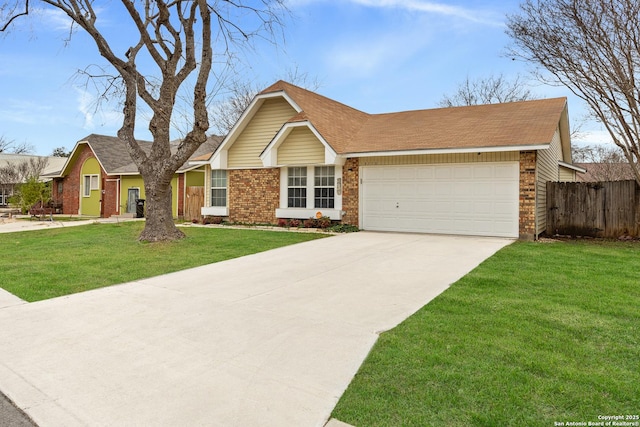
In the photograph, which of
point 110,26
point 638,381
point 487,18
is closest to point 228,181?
point 110,26

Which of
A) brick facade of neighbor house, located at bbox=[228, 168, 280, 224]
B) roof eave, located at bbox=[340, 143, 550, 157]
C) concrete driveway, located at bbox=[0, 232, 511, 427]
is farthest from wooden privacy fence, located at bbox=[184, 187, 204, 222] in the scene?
concrete driveway, located at bbox=[0, 232, 511, 427]

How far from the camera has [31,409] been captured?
3.10m

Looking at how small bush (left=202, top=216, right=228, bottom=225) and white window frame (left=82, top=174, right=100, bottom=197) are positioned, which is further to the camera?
white window frame (left=82, top=174, right=100, bottom=197)

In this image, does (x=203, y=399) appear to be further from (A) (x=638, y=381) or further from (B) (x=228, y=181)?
(B) (x=228, y=181)

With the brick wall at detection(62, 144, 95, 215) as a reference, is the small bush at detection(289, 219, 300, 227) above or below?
below

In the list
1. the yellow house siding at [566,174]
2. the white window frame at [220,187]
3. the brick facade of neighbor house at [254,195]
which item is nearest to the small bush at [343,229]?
the brick facade of neighbor house at [254,195]

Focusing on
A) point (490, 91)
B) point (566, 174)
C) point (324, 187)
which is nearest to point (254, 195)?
point (324, 187)

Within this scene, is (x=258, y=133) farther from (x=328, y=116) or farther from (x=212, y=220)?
(x=212, y=220)

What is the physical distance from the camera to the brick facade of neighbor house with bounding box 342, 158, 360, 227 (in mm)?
14828

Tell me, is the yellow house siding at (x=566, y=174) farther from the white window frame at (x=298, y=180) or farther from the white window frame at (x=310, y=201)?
the white window frame at (x=298, y=180)

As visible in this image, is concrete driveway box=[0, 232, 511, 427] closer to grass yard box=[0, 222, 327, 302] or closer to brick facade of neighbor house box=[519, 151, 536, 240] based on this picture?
grass yard box=[0, 222, 327, 302]

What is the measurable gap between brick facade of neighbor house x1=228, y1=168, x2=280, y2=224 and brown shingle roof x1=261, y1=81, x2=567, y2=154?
2.97 m

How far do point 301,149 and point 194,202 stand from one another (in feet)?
22.9

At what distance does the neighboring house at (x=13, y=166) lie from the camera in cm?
3506
